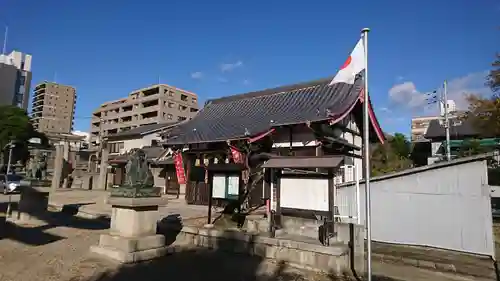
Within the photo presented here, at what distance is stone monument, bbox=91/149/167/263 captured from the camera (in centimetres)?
824

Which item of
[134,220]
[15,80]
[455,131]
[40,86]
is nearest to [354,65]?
[134,220]

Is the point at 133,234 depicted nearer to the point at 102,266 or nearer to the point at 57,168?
the point at 102,266

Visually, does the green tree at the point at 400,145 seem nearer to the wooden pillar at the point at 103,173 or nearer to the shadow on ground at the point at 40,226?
the wooden pillar at the point at 103,173

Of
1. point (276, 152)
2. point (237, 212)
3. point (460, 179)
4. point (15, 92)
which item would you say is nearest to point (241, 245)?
point (237, 212)

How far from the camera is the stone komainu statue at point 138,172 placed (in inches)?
351

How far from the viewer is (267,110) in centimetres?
1811

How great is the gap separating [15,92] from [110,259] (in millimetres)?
83891

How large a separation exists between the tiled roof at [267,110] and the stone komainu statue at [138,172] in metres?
6.43

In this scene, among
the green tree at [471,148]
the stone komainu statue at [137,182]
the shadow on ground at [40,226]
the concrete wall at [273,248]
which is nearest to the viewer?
the concrete wall at [273,248]

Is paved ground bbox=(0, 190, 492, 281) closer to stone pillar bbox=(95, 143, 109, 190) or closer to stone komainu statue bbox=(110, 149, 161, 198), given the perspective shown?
stone komainu statue bbox=(110, 149, 161, 198)

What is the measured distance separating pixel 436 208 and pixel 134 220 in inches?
389

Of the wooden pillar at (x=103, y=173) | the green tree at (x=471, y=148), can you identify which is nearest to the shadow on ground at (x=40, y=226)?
the wooden pillar at (x=103, y=173)

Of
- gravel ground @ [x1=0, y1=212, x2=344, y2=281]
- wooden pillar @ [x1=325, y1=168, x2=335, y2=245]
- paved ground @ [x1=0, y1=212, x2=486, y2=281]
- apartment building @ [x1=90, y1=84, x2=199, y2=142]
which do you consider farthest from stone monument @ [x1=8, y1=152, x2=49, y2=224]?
apartment building @ [x1=90, y1=84, x2=199, y2=142]

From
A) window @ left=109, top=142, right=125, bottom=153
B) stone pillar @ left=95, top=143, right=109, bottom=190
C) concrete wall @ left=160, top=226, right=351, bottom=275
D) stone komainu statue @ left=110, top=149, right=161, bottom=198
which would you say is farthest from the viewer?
window @ left=109, top=142, right=125, bottom=153
